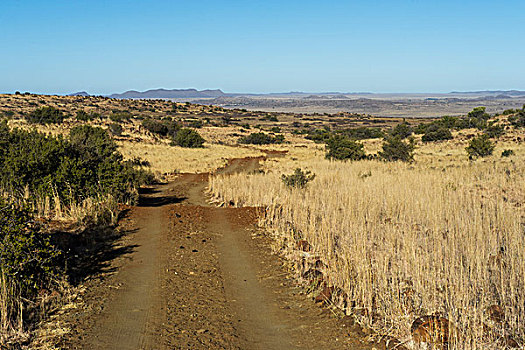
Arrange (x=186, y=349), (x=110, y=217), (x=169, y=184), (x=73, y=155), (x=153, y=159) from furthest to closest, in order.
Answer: (x=153, y=159) → (x=169, y=184) → (x=73, y=155) → (x=110, y=217) → (x=186, y=349)

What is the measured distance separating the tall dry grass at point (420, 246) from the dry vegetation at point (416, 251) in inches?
0.8

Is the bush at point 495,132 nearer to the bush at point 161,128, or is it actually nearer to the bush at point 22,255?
the bush at point 161,128

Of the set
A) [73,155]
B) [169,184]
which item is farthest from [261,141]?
[73,155]

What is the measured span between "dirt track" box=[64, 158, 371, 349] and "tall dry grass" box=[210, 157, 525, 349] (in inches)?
23.6

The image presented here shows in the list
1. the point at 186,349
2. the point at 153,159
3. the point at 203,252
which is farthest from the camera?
the point at 153,159

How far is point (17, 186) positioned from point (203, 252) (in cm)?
601

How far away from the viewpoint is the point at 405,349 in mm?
4625

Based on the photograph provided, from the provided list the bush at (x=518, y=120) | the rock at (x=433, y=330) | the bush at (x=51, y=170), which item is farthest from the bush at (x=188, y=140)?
the rock at (x=433, y=330)

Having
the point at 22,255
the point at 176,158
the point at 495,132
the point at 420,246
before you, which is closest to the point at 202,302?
the point at 22,255

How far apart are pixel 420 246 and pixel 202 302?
3.74 m

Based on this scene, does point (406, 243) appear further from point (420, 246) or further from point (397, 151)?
point (397, 151)

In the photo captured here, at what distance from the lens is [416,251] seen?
7.34 m

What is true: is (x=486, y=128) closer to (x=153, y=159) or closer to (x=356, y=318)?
(x=153, y=159)

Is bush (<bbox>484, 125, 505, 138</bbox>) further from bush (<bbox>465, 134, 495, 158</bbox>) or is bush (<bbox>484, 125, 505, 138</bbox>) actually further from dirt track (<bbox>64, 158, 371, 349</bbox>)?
dirt track (<bbox>64, 158, 371, 349</bbox>)
